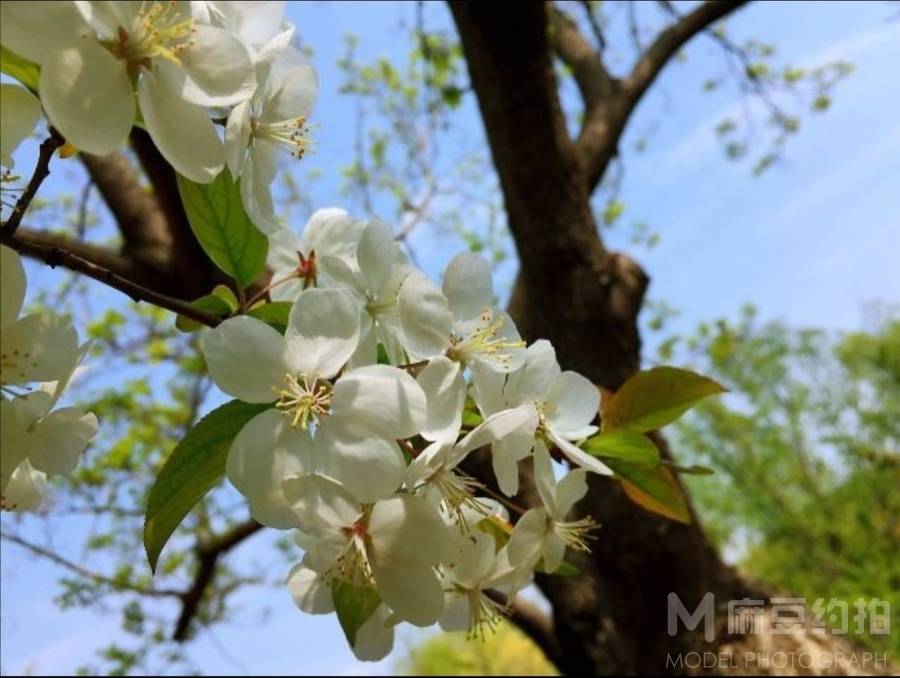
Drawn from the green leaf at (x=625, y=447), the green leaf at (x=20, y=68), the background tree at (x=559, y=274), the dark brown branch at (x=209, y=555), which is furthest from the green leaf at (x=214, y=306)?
the dark brown branch at (x=209, y=555)

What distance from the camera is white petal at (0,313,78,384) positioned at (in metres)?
0.29

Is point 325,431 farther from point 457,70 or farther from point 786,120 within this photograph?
point 786,120

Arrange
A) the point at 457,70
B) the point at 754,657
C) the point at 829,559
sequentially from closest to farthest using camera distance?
the point at 754,657 < the point at 457,70 < the point at 829,559

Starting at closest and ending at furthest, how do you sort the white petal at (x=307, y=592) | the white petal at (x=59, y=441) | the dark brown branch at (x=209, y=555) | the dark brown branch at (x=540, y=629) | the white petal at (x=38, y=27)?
the white petal at (x=38, y=27) → the white petal at (x=59, y=441) → the white petal at (x=307, y=592) → the dark brown branch at (x=540, y=629) → the dark brown branch at (x=209, y=555)

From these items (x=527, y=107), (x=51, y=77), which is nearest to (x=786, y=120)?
(x=527, y=107)

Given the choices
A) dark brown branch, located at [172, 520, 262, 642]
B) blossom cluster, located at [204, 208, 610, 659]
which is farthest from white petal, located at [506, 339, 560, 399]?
dark brown branch, located at [172, 520, 262, 642]

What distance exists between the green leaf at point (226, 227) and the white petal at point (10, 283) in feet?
0.39

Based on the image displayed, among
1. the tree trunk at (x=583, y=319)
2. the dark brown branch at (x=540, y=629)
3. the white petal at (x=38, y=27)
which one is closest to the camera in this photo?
the white petal at (x=38, y=27)

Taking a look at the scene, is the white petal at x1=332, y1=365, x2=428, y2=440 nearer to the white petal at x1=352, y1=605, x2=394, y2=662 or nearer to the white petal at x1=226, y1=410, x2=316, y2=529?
the white petal at x1=226, y1=410, x2=316, y2=529

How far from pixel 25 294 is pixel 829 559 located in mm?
5022

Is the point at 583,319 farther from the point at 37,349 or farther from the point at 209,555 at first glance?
the point at 37,349

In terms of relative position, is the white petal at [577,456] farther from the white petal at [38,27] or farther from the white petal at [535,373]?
the white petal at [38,27]

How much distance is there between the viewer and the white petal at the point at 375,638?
0.43 metres

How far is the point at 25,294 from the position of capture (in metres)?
0.28
